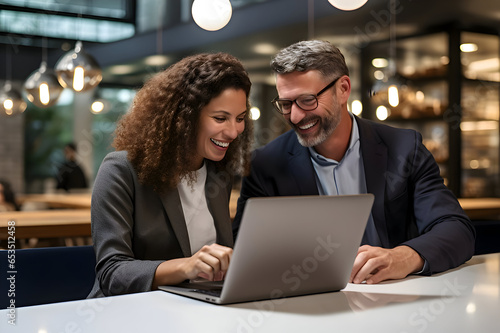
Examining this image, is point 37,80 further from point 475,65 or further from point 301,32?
point 475,65

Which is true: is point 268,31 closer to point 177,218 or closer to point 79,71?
point 79,71

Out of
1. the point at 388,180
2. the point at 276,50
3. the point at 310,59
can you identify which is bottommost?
the point at 388,180

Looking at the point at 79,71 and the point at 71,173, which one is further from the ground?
the point at 79,71

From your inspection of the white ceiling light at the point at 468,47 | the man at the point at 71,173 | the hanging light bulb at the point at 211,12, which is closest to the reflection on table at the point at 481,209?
the white ceiling light at the point at 468,47

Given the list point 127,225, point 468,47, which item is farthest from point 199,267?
point 468,47

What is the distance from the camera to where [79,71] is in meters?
4.46

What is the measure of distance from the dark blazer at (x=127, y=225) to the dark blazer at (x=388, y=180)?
0.41 m

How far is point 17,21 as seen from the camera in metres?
9.65

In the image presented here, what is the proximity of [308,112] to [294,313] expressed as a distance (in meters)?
1.09

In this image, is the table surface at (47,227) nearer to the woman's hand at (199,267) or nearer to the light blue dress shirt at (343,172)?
the light blue dress shirt at (343,172)

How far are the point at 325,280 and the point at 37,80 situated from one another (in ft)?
13.2

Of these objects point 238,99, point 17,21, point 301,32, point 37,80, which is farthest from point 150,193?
point 17,21

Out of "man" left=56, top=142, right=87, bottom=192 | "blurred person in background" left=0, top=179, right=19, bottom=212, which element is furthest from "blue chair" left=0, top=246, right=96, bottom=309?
"man" left=56, top=142, right=87, bottom=192

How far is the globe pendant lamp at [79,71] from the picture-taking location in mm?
4457
